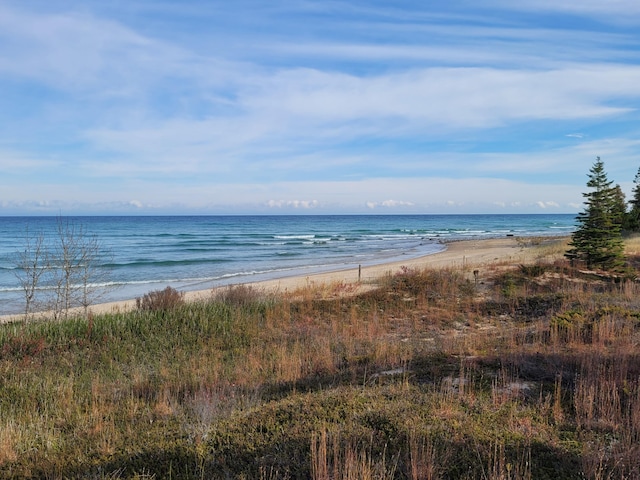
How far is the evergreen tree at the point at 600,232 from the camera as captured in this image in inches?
789

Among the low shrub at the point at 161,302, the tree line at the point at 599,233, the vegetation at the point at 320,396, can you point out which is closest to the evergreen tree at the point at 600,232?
the tree line at the point at 599,233

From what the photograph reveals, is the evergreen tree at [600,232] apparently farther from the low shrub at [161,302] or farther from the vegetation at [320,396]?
the low shrub at [161,302]

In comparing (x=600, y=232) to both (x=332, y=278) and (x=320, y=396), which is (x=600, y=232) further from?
(x=320, y=396)

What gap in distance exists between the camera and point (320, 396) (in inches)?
230

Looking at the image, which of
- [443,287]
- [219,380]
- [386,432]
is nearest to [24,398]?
[219,380]

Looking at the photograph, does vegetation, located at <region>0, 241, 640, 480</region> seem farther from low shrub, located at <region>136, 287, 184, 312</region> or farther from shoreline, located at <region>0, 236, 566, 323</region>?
shoreline, located at <region>0, 236, 566, 323</region>

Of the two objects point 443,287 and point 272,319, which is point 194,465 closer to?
point 272,319

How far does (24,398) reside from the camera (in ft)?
21.9

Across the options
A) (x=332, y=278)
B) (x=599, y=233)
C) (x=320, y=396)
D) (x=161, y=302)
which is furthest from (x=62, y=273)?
(x=599, y=233)

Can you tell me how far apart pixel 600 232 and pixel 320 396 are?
62.2 ft

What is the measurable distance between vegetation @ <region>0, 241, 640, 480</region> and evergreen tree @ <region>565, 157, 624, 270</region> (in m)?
7.90

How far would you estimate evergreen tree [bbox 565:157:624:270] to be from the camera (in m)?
20.0

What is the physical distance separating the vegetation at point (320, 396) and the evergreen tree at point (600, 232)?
25.9ft

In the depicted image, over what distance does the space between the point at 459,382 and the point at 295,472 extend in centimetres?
320
